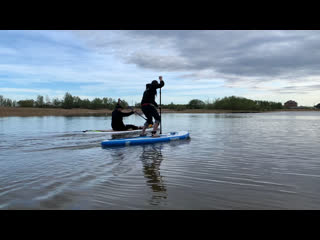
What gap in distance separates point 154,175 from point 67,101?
3893 inches

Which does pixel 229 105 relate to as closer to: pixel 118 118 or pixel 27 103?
pixel 27 103

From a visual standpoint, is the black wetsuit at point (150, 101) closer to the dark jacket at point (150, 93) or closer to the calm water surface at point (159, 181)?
the dark jacket at point (150, 93)

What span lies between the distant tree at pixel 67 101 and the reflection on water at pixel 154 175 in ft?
300

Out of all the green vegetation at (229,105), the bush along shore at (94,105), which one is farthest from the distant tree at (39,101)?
the green vegetation at (229,105)

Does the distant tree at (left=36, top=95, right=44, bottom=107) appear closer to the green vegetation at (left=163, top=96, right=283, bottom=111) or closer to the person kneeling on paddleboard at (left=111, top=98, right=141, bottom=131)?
the green vegetation at (left=163, top=96, right=283, bottom=111)

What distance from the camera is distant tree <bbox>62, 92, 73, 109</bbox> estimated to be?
91250mm

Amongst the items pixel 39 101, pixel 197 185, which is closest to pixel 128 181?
pixel 197 185
